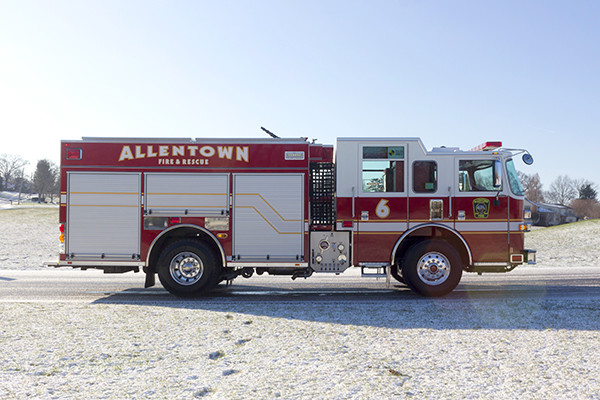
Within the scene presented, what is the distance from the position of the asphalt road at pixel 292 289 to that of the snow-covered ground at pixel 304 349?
499mm

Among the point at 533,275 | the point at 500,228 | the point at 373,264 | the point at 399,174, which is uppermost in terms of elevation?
the point at 399,174

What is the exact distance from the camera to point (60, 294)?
8711 millimetres

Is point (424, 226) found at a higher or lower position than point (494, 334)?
higher

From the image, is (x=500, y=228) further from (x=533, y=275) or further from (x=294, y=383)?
(x=294, y=383)

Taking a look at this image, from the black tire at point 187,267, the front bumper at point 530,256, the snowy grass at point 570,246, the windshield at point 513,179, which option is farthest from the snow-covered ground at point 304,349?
the snowy grass at point 570,246

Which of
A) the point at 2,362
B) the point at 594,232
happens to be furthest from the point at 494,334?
the point at 594,232

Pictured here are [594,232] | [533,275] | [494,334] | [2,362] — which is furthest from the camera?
[594,232]

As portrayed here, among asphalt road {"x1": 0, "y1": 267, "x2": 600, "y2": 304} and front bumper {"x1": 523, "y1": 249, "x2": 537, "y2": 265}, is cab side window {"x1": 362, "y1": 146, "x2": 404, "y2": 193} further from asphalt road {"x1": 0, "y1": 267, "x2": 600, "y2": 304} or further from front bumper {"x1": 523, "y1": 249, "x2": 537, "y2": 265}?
front bumper {"x1": 523, "y1": 249, "x2": 537, "y2": 265}

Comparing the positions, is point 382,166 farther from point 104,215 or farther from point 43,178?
point 43,178

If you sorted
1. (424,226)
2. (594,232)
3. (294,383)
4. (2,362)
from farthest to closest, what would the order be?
(594,232), (424,226), (2,362), (294,383)

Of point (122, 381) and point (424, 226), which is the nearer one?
point (122, 381)

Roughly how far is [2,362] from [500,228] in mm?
7916

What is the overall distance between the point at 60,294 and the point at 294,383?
6770 mm

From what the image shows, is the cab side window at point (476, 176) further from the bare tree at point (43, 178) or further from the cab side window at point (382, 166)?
the bare tree at point (43, 178)
